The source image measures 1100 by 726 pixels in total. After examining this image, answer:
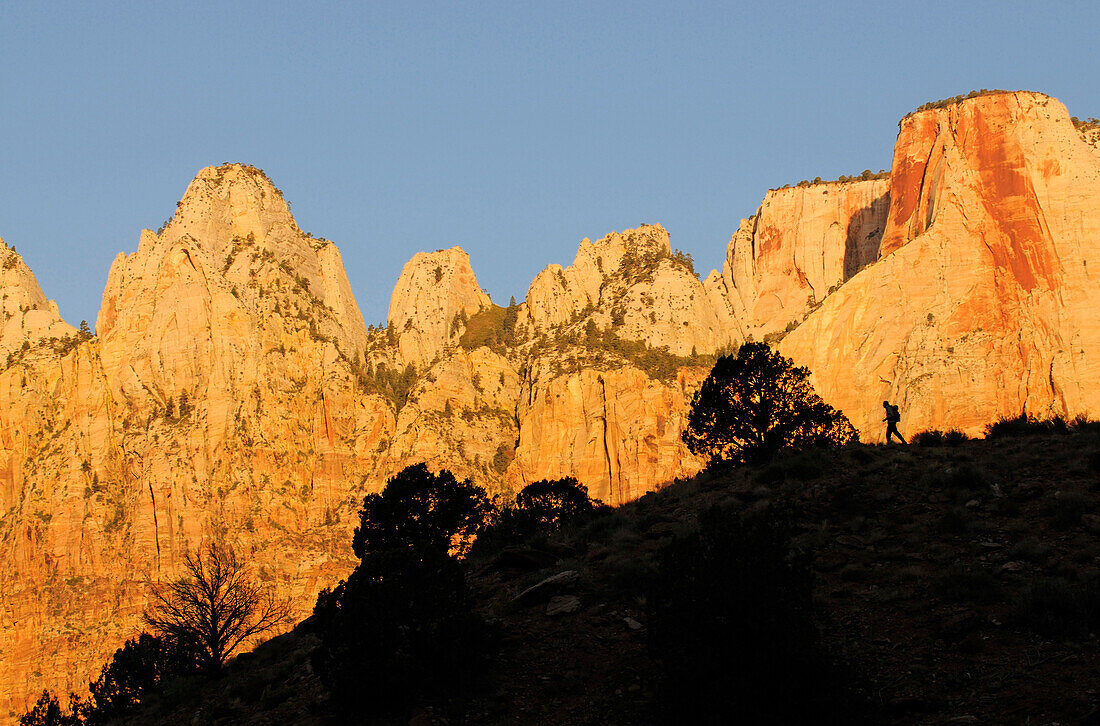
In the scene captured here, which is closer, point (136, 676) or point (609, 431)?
point (136, 676)

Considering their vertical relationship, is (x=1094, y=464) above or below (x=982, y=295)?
below

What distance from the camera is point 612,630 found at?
21484 millimetres

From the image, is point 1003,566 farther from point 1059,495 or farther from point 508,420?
point 508,420

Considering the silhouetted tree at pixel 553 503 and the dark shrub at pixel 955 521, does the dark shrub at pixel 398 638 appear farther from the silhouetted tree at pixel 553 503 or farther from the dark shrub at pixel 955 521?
the silhouetted tree at pixel 553 503

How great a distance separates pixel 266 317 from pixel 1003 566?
→ 304 feet

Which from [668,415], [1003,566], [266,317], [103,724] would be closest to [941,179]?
[668,415]

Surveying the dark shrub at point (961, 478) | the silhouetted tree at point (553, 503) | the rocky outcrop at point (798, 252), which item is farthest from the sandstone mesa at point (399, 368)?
the dark shrub at point (961, 478)

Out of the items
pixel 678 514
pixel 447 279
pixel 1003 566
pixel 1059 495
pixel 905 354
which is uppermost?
pixel 447 279

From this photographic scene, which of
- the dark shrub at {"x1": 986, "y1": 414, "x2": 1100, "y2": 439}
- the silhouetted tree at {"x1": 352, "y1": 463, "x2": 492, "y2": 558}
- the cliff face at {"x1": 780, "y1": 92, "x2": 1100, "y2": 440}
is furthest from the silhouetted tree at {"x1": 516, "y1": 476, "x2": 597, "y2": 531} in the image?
the cliff face at {"x1": 780, "y1": 92, "x2": 1100, "y2": 440}

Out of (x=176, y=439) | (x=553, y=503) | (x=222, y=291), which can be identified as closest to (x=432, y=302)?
(x=222, y=291)

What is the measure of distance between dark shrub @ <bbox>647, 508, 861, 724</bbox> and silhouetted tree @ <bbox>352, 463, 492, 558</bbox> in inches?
820

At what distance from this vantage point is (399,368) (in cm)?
11238

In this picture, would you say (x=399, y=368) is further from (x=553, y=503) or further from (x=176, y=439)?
(x=553, y=503)

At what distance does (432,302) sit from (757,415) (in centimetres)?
8519
